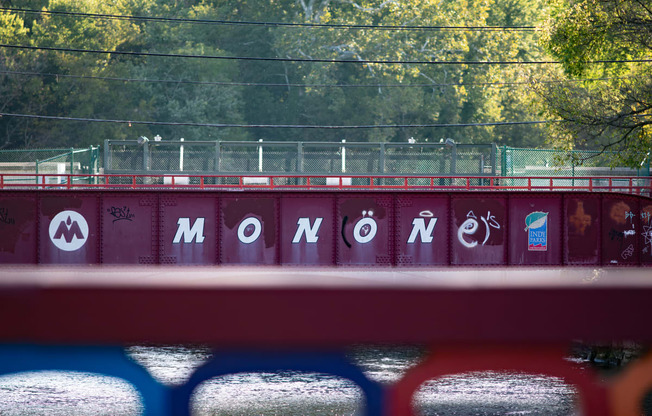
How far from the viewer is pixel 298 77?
65375 millimetres

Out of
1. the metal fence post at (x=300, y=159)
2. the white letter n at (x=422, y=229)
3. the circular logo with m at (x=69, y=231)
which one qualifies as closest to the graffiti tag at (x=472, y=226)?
the white letter n at (x=422, y=229)

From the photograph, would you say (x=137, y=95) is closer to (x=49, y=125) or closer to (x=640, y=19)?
(x=49, y=125)

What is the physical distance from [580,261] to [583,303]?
20.7 m

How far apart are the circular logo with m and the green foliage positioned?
109ft

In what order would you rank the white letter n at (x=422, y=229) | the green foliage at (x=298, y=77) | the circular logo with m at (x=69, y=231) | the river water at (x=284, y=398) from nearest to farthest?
the river water at (x=284, y=398) → the circular logo with m at (x=69, y=231) → the white letter n at (x=422, y=229) → the green foliage at (x=298, y=77)

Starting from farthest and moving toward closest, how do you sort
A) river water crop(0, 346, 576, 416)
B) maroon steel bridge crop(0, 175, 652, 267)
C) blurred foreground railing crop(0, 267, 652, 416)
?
maroon steel bridge crop(0, 175, 652, 267) < river water crop(0, 346, 576, 416) < blurred foreground railing crop(0, 267, 652, 416)

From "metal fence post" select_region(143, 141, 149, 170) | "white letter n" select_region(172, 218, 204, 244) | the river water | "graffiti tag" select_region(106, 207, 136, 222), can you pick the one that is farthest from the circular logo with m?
"metal fence post" select_region(143, 141, 149, 170)

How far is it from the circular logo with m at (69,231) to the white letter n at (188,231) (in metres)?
2.32

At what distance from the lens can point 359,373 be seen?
2447 millimetres

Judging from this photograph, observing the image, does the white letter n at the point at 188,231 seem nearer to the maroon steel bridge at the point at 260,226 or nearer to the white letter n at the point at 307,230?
the maroon steel bridge at the point at 260,226

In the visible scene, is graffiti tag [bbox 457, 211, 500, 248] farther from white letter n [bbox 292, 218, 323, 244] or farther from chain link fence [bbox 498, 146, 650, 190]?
chain link fence [bbox 498, 146, 650, 190]

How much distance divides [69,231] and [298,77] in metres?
45.7

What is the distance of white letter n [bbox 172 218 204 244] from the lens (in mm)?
21266

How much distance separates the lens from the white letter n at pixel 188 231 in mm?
21266
